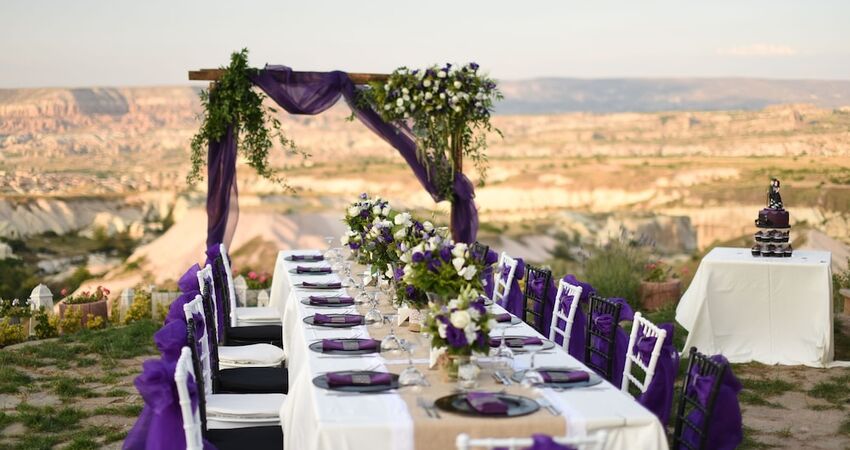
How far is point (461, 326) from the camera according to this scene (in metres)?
3.57

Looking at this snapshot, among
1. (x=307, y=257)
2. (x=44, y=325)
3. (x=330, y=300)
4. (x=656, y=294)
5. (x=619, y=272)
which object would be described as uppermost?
(x=330, y=300)

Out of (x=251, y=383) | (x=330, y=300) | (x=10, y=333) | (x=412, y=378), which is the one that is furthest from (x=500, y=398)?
(x=10, y=333)

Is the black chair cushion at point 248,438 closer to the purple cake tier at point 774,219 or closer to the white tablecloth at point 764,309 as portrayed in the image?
the white tablecloth at point 764,309

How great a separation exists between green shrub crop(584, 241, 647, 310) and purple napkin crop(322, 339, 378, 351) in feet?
19.4

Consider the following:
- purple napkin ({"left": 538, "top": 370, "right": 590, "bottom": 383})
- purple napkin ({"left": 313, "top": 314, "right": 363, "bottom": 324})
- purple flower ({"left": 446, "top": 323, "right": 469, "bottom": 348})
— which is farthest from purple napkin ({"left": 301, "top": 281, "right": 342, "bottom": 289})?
purple flower ({"left": 446, "top": 323, "right": 469, "bottom": 348})

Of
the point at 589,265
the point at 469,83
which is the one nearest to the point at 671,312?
the point at 589,265

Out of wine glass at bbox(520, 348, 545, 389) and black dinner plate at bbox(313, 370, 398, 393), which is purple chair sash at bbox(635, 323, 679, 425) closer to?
wine glass at bbox(520, 348, 545, 389)

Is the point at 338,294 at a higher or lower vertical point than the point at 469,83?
lower

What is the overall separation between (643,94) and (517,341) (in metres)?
19.8

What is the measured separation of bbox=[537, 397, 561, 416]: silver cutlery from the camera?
3359 millimetres

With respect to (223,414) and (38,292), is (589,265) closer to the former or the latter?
(38,292)

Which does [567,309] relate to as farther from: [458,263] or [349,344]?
[458,263]

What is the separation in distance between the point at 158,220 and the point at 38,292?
11385 mm

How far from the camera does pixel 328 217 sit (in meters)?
21.7
